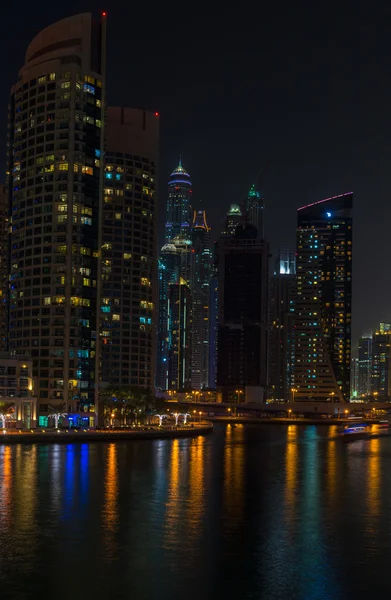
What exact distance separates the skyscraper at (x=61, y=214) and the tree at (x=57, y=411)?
1415mm

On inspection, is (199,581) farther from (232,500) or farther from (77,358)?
(77,358)

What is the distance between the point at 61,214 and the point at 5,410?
100ft

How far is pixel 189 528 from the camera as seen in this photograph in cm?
4934

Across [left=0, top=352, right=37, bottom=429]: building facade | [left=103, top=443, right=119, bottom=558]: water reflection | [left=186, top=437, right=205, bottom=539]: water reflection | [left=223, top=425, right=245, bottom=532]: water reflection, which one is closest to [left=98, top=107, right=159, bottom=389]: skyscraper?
[left=0, top=352, right=37, bottom=429]: building facade

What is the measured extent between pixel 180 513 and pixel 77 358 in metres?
77.0

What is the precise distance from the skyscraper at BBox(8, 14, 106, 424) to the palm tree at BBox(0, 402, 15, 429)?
32.2 feet

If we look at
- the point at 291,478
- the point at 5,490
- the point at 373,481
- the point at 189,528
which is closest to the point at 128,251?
the point at 291,478

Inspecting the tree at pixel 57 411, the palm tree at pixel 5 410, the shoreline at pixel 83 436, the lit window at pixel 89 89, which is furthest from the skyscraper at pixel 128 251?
the palm tree at pixel 5 410

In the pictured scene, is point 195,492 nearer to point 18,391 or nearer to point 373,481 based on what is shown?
point 373,481

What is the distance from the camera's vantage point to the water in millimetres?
37531

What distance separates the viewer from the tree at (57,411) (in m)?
123

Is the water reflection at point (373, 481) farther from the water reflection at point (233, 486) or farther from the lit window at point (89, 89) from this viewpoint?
the lit window at point (89, 89)

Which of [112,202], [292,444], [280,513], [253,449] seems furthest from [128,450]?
[112,202]

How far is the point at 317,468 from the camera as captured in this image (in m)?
86.2
